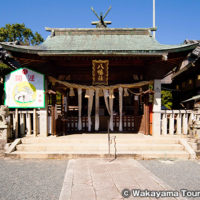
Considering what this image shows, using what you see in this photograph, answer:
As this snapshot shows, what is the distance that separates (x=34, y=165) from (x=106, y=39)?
8.24 m

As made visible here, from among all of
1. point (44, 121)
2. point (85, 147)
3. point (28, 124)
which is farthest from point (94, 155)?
point (28, 124)

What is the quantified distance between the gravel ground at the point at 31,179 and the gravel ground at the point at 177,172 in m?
2.94

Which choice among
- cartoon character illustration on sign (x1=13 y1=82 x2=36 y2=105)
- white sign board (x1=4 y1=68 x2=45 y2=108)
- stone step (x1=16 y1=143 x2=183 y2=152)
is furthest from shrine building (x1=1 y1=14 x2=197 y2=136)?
stone step (x1=16 y1=143 x2=183 y2=152)

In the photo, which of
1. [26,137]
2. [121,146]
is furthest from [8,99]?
[121,146]

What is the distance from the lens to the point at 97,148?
24.1ft

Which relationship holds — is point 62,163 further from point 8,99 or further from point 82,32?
point 82,32

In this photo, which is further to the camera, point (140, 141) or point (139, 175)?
point (140, 141)

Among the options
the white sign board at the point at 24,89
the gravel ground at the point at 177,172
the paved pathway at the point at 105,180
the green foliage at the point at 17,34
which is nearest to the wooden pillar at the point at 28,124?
the white sign board at the point at 24,89

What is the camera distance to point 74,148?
289 inches

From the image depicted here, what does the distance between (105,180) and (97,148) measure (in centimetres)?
276

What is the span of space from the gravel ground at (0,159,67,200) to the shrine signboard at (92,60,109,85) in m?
4.79

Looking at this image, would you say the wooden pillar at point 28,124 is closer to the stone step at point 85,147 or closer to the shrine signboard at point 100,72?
the stone step at point 85,147

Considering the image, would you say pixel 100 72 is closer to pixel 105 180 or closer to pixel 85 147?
pixel 85 147

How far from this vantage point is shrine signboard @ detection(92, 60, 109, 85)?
29.7ft
